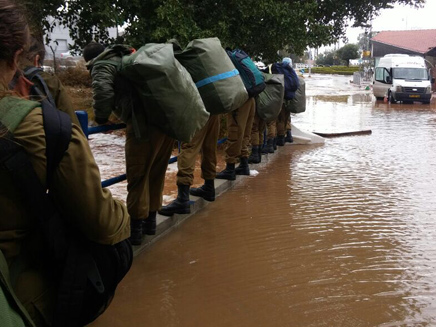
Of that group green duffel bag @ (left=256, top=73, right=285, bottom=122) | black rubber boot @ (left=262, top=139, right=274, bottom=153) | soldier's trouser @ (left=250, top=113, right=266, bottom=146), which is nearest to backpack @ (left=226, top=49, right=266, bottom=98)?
green duffel bag @ (left=256, top=73, right=285, bottom=122)

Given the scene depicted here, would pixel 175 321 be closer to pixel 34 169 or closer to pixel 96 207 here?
pixel 96 207

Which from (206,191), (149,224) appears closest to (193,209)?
(206,191)

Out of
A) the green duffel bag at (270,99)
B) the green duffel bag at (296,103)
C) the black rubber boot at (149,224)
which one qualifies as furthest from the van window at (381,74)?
the black rubber boot at (149,224)

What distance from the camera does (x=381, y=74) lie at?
25.7m

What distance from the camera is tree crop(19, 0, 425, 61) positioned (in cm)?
798

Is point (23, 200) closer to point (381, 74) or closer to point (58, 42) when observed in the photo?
point (58, 42)

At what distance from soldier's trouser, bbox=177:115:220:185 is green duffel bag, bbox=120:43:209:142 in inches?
52.3

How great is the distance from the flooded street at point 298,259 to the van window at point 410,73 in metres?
18.5

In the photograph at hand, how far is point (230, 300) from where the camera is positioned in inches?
130

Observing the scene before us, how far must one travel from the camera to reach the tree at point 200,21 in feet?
26.2

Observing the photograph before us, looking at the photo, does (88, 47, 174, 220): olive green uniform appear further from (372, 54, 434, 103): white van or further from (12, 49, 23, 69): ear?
(372, 54, 434, 103): white van

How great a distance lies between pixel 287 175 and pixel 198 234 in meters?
3.04

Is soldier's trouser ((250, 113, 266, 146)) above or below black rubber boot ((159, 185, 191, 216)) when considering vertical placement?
above

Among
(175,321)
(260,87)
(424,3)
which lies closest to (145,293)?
(175,321)
